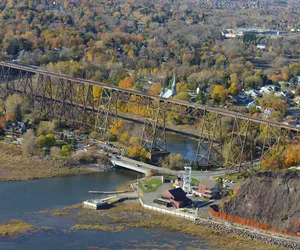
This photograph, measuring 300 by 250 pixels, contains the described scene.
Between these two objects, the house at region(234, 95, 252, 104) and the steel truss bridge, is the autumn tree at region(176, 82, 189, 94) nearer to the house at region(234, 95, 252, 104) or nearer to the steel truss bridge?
the house at region(234, 95, 252, 104)

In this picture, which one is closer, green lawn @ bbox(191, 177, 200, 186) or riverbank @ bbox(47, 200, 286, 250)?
riverbank @ bbox(47, 200, 286, 250)

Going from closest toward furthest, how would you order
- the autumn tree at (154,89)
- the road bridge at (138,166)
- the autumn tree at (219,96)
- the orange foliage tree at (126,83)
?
the road bridge at (138,166)
the autumn tree at (219,96)
the autumn tree at (154,89)
the orange foliage tree at (126,83)

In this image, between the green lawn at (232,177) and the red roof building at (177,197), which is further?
the green lawn at (232,177)

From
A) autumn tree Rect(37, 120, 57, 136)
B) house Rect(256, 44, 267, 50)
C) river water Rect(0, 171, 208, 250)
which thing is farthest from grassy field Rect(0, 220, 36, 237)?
house Rect(256, 44, 267, 50)

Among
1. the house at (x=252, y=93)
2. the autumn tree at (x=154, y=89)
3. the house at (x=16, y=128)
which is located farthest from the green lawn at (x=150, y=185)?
the house at (x=252, y=93)


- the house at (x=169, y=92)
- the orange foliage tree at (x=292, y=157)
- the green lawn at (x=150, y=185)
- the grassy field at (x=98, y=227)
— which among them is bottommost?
the grassy field at (x=98, y=227)

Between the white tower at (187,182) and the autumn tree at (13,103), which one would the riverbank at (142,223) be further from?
the autumn tree at (13,103)

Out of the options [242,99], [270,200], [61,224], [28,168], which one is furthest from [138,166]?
[242,99]
